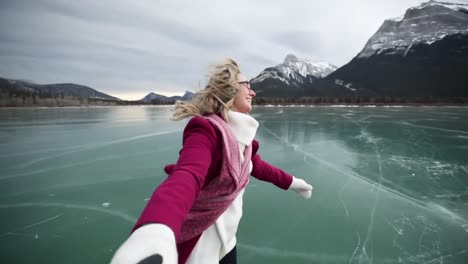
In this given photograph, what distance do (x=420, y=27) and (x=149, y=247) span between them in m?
191

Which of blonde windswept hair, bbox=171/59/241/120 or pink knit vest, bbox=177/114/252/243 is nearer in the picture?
pink knit vest, bbox=177/114/252/243

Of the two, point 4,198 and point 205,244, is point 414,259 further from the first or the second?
point 4,198

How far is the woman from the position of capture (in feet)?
1.91

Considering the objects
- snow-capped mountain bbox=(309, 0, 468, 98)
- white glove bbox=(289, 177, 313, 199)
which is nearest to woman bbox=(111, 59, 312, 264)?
white glove bbox=(289, 177, 313, 199)

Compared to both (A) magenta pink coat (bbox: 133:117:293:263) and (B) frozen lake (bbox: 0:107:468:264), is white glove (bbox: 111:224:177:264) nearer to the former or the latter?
(A) magenta pink coat (bbox: 133:117:293:263)

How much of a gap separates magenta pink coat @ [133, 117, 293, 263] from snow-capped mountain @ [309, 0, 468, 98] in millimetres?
99804

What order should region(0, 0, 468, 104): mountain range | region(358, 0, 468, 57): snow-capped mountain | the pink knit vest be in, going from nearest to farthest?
the pink knit vest, region(0, 0, 468, 104): mountain range, region(358, 0, 468, 57): snow-capped mountain

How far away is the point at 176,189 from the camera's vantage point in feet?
2.28

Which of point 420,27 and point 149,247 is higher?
point 420,27

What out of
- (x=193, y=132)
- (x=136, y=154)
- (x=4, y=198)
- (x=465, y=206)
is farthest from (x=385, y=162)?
(x=4, y=198)

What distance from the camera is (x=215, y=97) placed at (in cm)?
109

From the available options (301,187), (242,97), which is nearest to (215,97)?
(242,97)

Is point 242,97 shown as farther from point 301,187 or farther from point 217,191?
point 301,187

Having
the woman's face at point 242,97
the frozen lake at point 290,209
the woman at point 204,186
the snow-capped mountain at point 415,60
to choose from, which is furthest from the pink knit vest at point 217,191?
the snow-capped mountain at point 415,60
